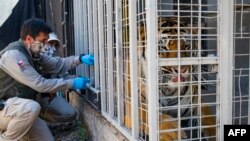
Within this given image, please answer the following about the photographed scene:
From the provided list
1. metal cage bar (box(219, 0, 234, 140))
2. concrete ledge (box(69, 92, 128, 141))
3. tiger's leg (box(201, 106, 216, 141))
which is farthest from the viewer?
concrete ledge (box(69, 92, 128, 141))

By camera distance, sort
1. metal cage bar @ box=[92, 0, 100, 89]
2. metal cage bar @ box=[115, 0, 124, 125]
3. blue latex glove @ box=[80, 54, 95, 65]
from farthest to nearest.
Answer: blue latex glove @ box=[80, 54, 95, 65]
metal cage bar @ box=[92, 0, 100, 89]
metal cage bar @ box=[115, 0, 124, 125]

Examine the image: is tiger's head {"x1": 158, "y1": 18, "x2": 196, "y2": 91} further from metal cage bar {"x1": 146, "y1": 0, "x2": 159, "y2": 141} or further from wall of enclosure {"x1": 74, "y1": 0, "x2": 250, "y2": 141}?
metal cage bar {"x1": 146, "y1": 0, "x2": 159, "y2": 141}

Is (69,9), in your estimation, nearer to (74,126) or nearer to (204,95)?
(74,126)

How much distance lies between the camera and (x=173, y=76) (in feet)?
8.11

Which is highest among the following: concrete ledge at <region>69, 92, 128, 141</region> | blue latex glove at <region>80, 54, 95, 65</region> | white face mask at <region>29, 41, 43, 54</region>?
white face mask at <region>29, 41, 43, 54</region>

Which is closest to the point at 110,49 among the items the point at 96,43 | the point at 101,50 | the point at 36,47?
the point at 101,50

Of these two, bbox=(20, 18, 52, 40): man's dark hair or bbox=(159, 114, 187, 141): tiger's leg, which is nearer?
bbox=(159, 114, 187, 141): tiger's leg

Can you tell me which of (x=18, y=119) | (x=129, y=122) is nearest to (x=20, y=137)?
(x=18, y=119)

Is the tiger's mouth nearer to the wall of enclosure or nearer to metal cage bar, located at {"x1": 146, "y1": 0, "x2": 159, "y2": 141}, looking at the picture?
the wall of enclosure

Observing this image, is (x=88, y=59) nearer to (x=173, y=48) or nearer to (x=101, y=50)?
(x=101, y=50)

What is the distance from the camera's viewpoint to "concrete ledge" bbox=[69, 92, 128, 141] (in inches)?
136

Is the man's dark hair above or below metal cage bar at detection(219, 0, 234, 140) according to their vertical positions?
above

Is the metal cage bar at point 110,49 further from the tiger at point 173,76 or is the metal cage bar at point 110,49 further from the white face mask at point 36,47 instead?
the white face mask at point 36,47

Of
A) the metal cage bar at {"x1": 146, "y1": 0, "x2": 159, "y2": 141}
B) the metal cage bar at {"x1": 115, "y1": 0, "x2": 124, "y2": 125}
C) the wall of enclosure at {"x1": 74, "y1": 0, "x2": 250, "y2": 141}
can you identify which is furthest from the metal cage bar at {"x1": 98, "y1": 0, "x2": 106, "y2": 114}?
the metal cage bar at {"x1": 146, "y1": 0, "x2": 159, "y2": 141}
